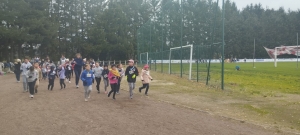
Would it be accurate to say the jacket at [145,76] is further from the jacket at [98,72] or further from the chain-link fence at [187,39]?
the chain-link fence at [187,39]

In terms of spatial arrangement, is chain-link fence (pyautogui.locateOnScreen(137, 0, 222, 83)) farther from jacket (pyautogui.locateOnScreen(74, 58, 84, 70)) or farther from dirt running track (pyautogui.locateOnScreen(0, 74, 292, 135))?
dirt running track (pyautogui.locateOnScreen(0, 74, 292, 135))

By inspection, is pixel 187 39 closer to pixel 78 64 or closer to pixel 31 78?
pixel 78 64

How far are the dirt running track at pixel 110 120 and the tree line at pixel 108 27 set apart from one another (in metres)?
11.3

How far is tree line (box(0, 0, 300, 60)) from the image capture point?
31.0 meters

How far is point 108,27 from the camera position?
61.7 m

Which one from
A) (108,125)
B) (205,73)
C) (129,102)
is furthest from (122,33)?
(108,125)

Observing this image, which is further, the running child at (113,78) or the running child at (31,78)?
the running child at (31,78)

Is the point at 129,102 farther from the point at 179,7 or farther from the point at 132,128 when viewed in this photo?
the point at 179,7

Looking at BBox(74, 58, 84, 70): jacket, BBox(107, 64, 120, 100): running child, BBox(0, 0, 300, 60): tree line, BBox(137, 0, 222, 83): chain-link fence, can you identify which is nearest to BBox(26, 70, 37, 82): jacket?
BBox(107, 64, 120, 100): running child

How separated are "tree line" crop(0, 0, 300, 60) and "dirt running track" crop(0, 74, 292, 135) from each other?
445 inches

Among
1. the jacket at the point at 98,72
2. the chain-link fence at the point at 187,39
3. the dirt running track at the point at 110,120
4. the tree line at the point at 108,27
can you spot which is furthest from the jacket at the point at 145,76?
Result: the tree line at the point at 108,27

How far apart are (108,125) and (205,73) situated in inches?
528

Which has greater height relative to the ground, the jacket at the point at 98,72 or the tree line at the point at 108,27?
the tree line at the point at 108,27

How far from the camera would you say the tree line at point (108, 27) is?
102 feet
